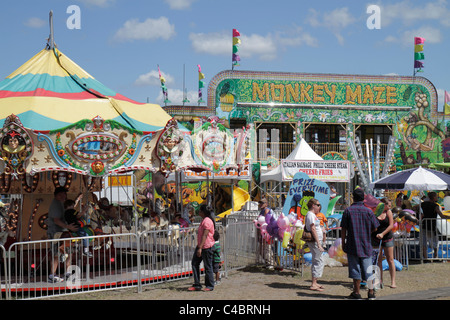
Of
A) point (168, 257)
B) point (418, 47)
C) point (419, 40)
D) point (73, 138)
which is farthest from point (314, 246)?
point (419, 40)

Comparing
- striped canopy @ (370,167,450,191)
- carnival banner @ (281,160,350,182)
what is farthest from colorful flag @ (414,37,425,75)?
striped canopy @ (370,167,450,191)

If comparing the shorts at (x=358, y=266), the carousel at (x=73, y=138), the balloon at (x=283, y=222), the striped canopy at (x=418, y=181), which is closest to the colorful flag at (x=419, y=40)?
the striped canopy at (x=418, y=181)

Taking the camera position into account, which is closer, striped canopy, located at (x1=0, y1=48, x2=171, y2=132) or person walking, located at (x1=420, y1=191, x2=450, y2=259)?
striped canopy, located at (x1=0, y1=48, x2=171, y2=132)

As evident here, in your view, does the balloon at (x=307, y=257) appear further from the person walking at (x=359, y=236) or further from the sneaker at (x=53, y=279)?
the sneaker at (x=53, y=279)

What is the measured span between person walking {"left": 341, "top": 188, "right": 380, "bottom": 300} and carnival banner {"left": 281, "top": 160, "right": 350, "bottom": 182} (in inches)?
363

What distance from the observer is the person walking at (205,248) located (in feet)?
29.7

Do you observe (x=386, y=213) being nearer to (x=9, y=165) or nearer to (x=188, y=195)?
(x=9, y=165)

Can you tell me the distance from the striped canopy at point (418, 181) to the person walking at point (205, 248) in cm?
544

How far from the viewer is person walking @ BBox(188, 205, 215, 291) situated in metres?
9.05

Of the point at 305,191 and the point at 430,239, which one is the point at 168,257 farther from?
the point at 430,239

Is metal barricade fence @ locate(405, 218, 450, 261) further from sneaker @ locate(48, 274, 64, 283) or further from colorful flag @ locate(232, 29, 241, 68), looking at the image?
colorful flag @ locate(232, 29, 241, 68)

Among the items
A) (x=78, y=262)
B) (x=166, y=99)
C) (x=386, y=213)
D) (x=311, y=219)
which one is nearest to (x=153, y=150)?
(x=78, y=262)

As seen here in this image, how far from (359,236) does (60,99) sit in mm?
6204

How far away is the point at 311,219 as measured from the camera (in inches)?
361
